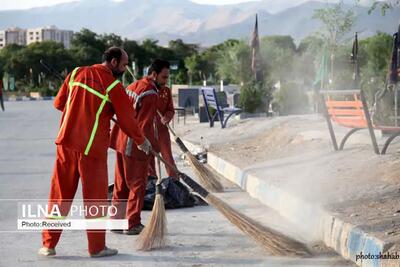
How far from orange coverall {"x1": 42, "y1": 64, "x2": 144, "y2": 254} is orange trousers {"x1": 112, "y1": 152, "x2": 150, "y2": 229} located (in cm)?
101

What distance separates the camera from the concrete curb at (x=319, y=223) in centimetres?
634

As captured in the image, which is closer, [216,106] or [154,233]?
[154,233]

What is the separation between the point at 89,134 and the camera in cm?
684

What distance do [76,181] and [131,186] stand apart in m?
1.15

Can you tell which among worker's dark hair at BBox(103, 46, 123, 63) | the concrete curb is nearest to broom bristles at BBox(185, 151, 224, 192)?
the concrete curb

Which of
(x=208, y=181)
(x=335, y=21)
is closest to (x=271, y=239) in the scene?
(x=208, y=181)

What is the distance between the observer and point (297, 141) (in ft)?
44.9

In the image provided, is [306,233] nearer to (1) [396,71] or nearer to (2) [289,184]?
(2) [289,184]

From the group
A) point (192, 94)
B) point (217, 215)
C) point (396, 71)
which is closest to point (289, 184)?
point (217, 215)

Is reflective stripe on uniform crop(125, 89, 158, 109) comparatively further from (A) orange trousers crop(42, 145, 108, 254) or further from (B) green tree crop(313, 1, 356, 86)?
(B) green tree crop(313, 1, 356, 86)

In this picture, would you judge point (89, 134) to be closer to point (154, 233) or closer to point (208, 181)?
point (154, 233)

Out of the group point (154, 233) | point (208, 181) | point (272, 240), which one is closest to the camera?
point (272, 240)

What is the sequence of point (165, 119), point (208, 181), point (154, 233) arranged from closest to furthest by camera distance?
point (154, 233), point (165, 119), point (208, 181)

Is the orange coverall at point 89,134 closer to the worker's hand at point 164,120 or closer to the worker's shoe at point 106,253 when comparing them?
the worker's shoe at point 106,253
